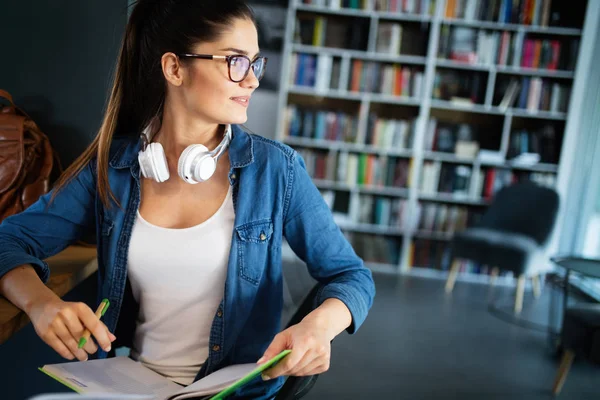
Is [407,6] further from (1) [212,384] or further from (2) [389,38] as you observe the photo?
(1) [212,384]

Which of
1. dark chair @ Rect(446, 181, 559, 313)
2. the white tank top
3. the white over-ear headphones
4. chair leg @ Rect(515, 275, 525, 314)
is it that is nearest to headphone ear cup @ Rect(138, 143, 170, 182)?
the white over-ear headphones

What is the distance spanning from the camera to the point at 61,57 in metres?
1.46

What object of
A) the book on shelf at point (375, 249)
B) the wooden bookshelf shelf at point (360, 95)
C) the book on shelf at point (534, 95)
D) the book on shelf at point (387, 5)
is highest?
the book on shelf at point (387, 5)

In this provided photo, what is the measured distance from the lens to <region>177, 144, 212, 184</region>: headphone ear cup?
1.10 meters

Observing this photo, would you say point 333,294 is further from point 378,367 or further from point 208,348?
point 378,367

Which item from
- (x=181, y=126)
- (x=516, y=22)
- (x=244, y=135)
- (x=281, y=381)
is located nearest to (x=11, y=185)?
(x=181, y=126)

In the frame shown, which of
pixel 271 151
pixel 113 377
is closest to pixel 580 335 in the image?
pixel 271 151

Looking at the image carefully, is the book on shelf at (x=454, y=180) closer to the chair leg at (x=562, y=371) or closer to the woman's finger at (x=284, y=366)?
the chair leg at (x=562, y=371)

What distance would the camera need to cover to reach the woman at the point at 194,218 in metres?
1.11

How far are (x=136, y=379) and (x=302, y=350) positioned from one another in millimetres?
358

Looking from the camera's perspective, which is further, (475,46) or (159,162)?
(475,46)

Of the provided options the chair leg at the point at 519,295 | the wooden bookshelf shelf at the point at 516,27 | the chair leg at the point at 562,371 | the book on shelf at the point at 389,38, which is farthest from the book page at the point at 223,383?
the wooden bookshelf shelf at the point at 516,27

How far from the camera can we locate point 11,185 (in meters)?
1.37

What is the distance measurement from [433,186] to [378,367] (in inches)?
91.1
